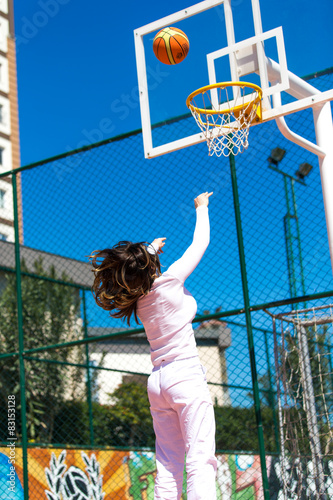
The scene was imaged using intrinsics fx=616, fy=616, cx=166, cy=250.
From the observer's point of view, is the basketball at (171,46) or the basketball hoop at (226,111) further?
the basketball at (171,46)

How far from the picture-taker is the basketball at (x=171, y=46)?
4.02m

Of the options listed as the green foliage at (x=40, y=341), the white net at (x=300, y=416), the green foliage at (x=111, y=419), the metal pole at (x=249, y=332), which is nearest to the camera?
the metal pole at (x=249, y=332)

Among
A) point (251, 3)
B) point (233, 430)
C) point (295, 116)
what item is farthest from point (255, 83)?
point (233, 430)

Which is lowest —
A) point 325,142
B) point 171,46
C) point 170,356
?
point 170,356

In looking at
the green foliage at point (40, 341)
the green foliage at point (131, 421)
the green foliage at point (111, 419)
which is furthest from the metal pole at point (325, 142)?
the green foliage at point (40, 341)

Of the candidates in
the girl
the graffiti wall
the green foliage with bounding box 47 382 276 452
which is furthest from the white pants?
the green foliage with bounding box 47 382 276 452

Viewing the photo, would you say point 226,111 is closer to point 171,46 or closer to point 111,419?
point 171,46

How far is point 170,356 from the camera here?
310 cm

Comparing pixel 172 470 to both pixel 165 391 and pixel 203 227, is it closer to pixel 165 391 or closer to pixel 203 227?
pixel 165 391

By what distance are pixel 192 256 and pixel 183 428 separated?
87cm

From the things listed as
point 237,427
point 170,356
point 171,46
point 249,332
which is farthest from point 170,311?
point 237,427

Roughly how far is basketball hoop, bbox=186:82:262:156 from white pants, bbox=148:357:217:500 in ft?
5.13

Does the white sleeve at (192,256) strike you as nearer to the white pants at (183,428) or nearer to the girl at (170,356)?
the girl at (170,356)

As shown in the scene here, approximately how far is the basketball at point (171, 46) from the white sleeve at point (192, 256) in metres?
1.32
